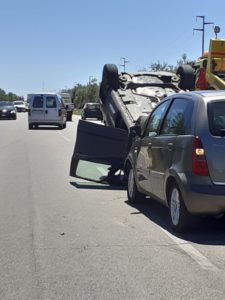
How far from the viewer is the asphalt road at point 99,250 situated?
510cm

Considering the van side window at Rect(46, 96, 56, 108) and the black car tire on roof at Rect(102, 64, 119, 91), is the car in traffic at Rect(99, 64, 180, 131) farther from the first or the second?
the van side window at Rect(46, 96, 56, 108)

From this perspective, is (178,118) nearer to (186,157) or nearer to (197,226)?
(186,157)

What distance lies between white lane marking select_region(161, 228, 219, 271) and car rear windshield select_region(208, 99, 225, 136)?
1.29 m

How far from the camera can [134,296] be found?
4891mm

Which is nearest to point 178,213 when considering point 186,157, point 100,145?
point 186,157

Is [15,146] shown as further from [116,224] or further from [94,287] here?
[94,287]

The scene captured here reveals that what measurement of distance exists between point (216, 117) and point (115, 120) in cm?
598

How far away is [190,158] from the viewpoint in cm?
691

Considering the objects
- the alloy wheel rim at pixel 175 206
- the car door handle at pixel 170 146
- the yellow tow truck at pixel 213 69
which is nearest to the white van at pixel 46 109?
the yellow tow truck at pixel 213 69

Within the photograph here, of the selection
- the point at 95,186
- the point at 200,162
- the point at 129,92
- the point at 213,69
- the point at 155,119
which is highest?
the point at 213,69

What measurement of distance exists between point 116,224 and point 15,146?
14.1 m

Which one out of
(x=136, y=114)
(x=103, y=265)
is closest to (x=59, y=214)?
(x=103, y=265)

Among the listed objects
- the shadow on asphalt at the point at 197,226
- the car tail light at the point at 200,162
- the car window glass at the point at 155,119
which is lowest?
the shadow on asphalt at the point at 197,226

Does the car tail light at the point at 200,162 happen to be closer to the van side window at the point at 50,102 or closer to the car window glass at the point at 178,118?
the car window glass at the point at 178,118
